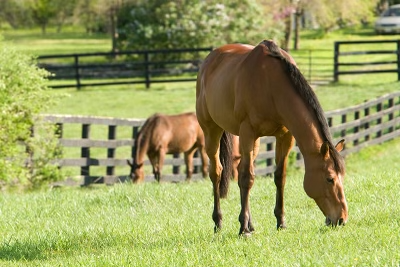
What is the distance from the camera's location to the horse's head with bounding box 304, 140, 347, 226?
252 inches

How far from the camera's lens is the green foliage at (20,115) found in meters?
13.3

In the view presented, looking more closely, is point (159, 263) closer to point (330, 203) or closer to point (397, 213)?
point (330, 203)

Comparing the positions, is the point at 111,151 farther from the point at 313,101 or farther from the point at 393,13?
the point at 393,13

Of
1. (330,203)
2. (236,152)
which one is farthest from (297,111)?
(236,152)

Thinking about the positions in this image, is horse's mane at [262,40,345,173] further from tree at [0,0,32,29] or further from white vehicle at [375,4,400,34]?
tree at [0,0,32,29]

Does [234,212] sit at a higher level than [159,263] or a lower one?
lower

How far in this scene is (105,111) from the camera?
25594mm

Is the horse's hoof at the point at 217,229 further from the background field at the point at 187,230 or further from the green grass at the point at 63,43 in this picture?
the green grass at the point at 63,43

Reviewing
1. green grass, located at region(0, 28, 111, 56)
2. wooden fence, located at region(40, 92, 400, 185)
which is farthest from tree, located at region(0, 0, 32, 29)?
wooden fence, located at region(40, 92, 400, 185)

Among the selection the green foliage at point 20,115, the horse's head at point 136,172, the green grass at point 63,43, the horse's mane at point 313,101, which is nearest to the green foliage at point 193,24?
the green grass at point 63,43

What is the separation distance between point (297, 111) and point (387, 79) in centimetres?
2545

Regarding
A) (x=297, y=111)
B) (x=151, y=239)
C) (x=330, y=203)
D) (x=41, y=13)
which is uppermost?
(x=297, y=111)

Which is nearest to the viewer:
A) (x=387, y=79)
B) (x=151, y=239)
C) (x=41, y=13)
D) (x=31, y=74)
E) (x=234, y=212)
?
(x=151, y=239)

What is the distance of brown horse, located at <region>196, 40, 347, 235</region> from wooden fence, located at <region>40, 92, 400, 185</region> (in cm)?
811
